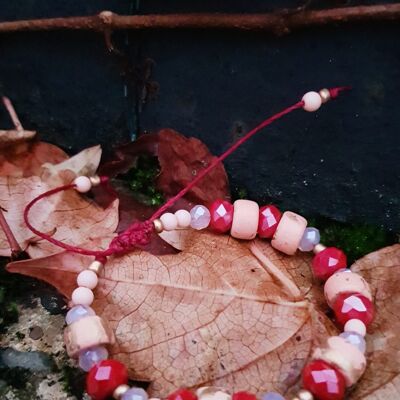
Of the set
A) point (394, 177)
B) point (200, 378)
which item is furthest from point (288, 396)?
point (394, 177)

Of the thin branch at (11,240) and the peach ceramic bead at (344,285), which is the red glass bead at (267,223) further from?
the thin branch at (11,240)

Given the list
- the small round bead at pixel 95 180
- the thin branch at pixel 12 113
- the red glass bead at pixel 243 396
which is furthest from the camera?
the thin branch at pixel 12 113

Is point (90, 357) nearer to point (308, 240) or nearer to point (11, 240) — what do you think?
point (11, 240)

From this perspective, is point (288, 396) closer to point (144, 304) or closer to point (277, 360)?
point (277, 360)

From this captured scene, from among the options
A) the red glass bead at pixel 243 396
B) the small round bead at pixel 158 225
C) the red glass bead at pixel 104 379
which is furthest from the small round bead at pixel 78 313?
the red glass bead at pixel 243 396

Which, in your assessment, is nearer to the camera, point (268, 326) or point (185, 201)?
point (268, 326)

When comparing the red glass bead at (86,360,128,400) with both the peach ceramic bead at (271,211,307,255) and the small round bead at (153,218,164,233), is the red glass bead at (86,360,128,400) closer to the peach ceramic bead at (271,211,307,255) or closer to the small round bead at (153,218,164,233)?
the small round bead at (153,218,164,233)

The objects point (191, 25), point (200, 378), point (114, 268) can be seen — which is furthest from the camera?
point (191, 25)
